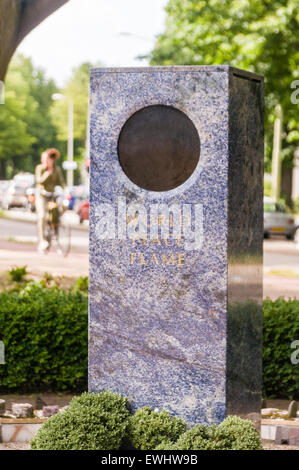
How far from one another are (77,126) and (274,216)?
57945mm

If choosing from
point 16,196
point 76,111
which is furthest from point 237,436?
point 76,111

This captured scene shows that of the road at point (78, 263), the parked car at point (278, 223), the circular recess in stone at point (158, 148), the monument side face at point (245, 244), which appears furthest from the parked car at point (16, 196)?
the circular recess in stone at point (158, 148)

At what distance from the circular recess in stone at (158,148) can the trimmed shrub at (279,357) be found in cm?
228

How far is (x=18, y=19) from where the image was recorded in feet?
26.3

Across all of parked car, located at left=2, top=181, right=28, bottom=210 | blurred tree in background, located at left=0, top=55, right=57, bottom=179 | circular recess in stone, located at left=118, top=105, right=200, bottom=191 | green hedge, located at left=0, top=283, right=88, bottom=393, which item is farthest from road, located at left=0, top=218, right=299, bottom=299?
blurred tree in background, located at left=0, top=55, right=57, bottom=179

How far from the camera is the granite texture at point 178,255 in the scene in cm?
491

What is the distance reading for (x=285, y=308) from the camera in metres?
7.12

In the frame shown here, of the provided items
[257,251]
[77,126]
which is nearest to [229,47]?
[257,251]

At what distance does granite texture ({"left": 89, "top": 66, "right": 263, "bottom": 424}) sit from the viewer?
491 cm

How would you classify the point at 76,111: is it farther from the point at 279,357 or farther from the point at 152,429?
the point at 152,429

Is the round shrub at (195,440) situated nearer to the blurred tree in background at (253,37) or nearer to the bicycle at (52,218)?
the bicycle at (52,218)

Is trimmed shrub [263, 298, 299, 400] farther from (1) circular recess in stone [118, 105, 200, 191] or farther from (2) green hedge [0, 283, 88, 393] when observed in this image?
(1) circular recess in stone [118, 105, 200, 191]

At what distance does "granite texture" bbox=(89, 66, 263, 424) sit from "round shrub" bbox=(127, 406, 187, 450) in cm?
12
